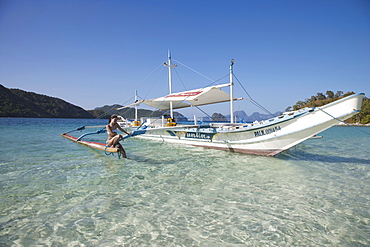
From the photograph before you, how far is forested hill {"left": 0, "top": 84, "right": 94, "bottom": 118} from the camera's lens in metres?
108

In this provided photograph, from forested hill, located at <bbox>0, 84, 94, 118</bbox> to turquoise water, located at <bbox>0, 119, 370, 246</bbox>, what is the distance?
129412mm

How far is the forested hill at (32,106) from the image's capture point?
353ft

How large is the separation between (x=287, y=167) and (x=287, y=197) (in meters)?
3.55

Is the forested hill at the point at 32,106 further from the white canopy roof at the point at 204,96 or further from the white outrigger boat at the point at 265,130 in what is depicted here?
the white outrigger boat at the point at 265,130

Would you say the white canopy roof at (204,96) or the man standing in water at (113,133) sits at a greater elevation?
the white canopy roof at (204,96)

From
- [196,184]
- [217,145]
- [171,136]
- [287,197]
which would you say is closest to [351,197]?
[287,197]

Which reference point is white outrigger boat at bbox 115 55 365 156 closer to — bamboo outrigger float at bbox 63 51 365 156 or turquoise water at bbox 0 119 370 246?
bamboo outrigger float at bbox 63 51 365 156

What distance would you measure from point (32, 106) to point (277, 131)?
152203mm

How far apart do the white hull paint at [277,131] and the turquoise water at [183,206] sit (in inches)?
68.0

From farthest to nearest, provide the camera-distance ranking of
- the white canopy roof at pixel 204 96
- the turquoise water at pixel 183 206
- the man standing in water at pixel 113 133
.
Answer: the white canopy roof at pixel 204 96, the man standing in water at pixel 113 133, the turquoise water at pixel 183 206

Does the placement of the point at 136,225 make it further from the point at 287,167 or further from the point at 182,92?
the point at 182,92

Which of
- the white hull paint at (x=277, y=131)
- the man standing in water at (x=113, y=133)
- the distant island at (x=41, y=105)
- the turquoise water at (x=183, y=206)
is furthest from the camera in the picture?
the distant island at (x=41, y=105)

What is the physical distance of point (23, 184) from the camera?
18.2 feet

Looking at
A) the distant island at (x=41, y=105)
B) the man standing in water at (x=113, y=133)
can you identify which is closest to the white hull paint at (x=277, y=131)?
the man standing in water at (x=113, y=133)
